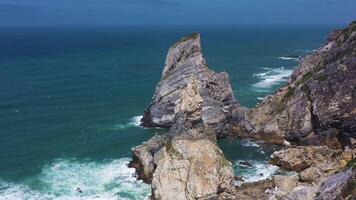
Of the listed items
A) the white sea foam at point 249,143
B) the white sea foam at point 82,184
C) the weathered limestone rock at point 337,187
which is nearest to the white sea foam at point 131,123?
the white sea foam at point 82,184

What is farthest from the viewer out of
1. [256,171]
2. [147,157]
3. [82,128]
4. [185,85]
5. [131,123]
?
[131,123]

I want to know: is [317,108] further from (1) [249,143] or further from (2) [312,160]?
(2) [312,160]

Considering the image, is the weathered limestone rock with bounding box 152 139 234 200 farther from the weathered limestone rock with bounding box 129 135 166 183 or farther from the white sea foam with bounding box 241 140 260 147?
the white sea foam with bounding box 241 140 260 147

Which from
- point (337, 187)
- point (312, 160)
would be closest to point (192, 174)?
point (337, 187)

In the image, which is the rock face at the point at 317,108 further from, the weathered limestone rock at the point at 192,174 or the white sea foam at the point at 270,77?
the white sea foam at the point at 270,77

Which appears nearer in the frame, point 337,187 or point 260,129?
point 337,187

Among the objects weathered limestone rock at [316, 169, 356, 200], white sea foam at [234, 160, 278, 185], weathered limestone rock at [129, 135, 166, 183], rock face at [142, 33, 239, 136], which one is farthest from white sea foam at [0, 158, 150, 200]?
weathered limestone rock at [316, 169, 356, 200]

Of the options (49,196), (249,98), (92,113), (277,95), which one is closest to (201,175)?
(49,196)
